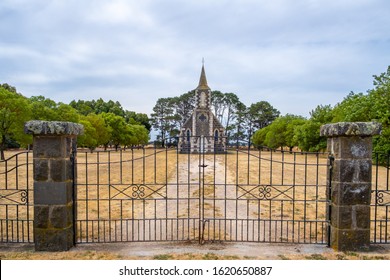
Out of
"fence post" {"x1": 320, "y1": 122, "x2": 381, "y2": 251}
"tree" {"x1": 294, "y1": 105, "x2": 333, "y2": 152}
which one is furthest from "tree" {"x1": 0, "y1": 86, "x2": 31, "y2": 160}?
"tree" {"x1": 294, "y1": 105, "x2": 333, "y2": 152}

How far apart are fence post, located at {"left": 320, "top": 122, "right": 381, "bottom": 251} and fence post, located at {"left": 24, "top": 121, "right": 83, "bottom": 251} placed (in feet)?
16.6

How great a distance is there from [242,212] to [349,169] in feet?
14.2

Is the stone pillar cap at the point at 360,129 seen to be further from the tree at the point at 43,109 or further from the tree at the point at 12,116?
the tree at the point at 43,109

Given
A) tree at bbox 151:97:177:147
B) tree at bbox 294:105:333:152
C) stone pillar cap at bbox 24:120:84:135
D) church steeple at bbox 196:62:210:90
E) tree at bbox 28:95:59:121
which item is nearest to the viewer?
stone pillar cap at bbox 24:120:84:135

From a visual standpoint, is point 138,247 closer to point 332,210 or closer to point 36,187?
point 36,187

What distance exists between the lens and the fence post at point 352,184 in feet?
17.2

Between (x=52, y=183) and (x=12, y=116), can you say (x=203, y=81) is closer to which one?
(x=12, y=116)

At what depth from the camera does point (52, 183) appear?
5246 mm

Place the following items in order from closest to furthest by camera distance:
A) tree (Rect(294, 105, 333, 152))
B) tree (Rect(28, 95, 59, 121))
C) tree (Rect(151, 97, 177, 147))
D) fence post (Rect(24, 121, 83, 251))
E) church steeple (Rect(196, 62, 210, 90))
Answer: fence post (Rect(24, 121, 83, 251)), tree (Rect(28, 95, 59, 121)), tree (Rect(294, 105, 333, 152)), church steeple (Rect(196, 62, 210, 90)), tree (Rect(151, 97, 177, 147))

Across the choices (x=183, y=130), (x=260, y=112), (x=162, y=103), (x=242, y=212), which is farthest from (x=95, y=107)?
(x=242, y=212)

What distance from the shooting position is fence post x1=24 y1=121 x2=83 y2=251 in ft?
16.9

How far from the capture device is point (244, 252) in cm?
538

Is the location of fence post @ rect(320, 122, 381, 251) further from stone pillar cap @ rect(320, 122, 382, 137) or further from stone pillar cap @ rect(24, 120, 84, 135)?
stone pillar cap @ rect(24, 120, 84, 135)

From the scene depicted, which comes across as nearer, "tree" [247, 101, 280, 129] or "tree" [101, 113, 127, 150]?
"tree" [101, 113, 127, 150]
